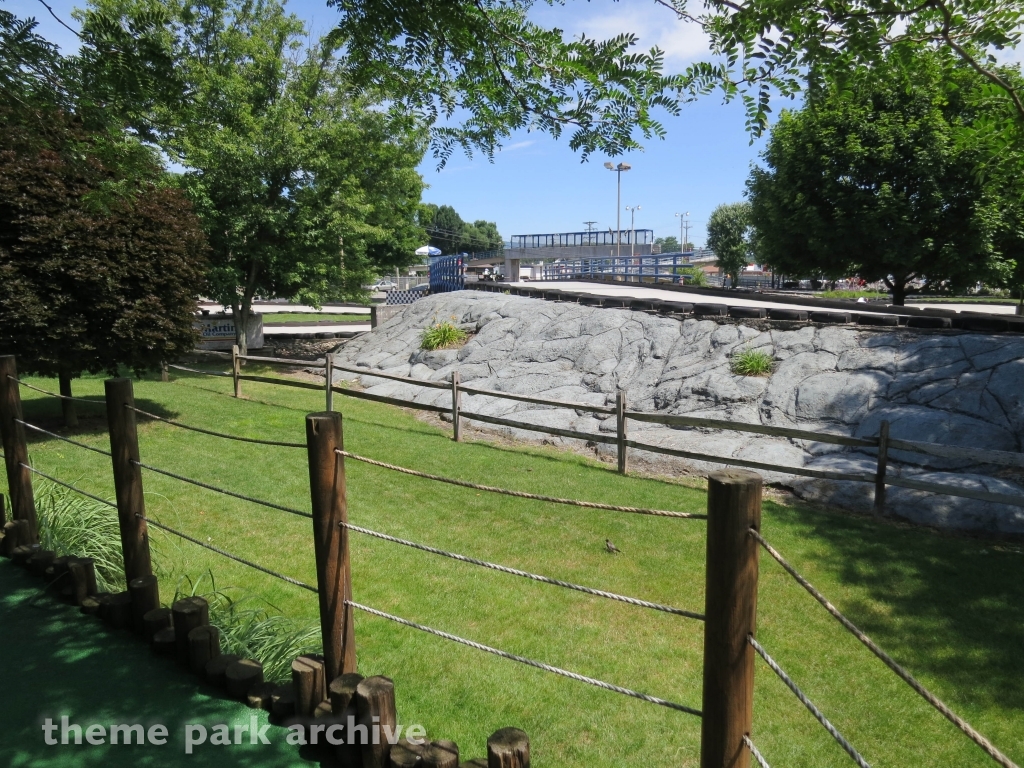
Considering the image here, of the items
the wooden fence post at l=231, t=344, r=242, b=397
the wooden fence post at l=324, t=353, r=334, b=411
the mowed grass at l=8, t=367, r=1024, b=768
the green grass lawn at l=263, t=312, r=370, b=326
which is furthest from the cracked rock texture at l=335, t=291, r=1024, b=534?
the green grass lawn at l=263, t=312, r=370, b=326

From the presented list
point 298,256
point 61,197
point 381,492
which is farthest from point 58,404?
point 298,256

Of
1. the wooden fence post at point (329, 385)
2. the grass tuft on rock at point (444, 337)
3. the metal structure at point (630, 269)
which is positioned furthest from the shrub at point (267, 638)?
the metal structure at point (630, 269)

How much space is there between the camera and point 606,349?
15.4 metres

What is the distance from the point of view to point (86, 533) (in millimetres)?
5609

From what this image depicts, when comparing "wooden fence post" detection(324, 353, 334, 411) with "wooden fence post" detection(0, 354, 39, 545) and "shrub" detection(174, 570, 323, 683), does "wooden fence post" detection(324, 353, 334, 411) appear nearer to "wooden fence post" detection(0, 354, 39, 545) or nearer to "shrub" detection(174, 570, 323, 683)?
"wooden fence post" detection(0, 354, 39, 545)

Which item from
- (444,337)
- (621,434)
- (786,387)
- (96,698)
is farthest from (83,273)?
(786,387)

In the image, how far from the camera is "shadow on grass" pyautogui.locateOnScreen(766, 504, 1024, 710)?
5168 mm

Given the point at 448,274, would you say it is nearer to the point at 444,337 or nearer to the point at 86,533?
the point at 444,337

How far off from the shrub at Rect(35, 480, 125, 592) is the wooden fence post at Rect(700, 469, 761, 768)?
4.10 meters

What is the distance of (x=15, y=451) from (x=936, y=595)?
713cm

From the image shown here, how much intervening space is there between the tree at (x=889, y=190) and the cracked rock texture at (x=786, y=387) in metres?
6.25

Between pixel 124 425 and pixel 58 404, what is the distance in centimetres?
926

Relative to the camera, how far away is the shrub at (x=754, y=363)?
12539 mm

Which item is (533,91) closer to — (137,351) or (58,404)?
(137,351)
